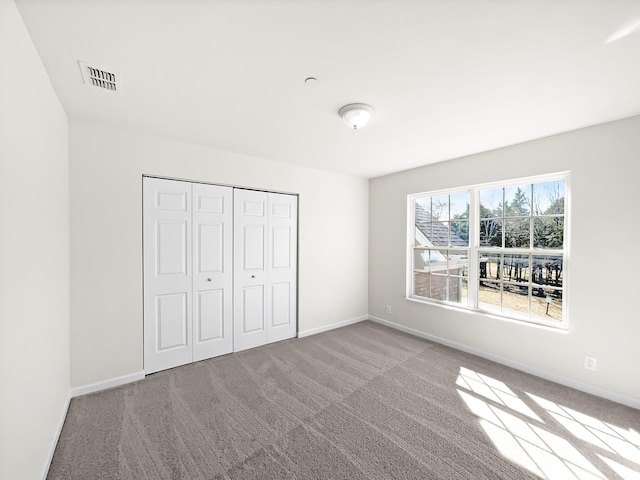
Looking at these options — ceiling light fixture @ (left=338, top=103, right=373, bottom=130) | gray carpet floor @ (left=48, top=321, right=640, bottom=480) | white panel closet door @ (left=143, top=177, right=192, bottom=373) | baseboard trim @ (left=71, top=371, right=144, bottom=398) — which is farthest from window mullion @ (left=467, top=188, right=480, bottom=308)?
baseboard trim @ (left=71, top=371, right=144, bottom=398)

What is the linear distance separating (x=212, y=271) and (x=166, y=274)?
19.5 inches

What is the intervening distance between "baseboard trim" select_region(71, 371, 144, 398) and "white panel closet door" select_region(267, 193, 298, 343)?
1561mm

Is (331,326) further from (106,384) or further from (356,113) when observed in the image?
(356,113)

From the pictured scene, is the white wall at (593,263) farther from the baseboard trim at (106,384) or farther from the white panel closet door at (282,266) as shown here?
the baseboard trim at (106,384)

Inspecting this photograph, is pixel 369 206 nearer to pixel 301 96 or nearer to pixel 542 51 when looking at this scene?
pixel 301 96

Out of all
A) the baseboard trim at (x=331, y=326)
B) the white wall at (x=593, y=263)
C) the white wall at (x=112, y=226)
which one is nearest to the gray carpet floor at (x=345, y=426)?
the white wall at (x=593, y=263)

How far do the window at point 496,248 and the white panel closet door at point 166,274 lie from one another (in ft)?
10.6

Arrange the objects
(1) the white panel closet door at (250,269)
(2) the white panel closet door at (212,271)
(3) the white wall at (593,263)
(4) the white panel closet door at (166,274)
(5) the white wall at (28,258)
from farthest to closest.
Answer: (1) the white panel closet door at (250,269) → (2) the white panel closet door at (212,271) → (4) the white panel closet door at (166,274) → (3) the white wall at (593,263) → (5) the white wall at (28,258)

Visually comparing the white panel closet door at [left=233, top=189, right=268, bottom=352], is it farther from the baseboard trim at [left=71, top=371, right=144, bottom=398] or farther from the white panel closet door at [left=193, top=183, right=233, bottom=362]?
the baseboard trim at [left=71, top=371, right=144, bottom=398]

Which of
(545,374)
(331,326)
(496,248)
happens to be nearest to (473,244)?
(496,248)

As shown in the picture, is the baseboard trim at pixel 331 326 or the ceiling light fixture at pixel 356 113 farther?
the baseboard trim at pixel 331 326

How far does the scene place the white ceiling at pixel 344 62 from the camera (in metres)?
1.33

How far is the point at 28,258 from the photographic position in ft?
4.93

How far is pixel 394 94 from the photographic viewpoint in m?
2.06
